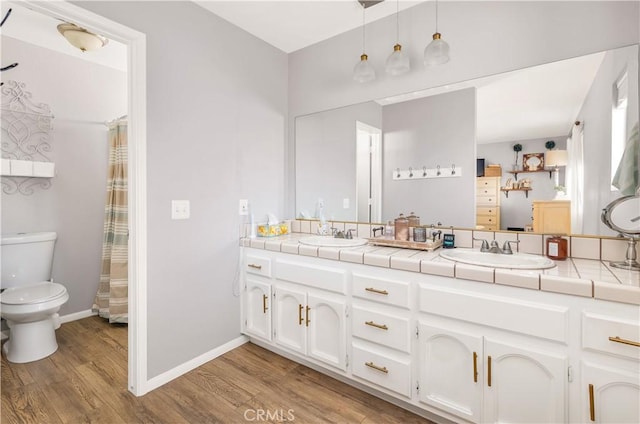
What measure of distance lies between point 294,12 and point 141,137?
131 cm

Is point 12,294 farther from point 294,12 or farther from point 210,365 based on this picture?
point 294,12

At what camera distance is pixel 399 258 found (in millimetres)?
1534

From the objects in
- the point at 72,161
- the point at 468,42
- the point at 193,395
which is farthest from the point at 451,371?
the point at 72,161

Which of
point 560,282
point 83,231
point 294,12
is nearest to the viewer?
point 560,282

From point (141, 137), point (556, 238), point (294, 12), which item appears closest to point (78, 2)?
point (141, 137)

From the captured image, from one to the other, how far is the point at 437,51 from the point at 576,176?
1011 millimetres

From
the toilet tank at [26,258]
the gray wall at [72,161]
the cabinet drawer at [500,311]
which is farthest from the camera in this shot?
the gray wall at [72,161]

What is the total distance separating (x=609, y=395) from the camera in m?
1.10

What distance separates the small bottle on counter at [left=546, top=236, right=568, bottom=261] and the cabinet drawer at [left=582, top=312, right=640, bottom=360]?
1.46ft

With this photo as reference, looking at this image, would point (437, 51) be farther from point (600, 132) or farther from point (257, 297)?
point (257, 297)

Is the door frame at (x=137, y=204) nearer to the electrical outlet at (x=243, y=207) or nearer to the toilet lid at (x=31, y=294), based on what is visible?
the electrical outlet at (x=243, y=207)

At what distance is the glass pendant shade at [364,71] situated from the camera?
6.77ft

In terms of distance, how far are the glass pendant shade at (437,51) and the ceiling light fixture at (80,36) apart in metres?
2.23

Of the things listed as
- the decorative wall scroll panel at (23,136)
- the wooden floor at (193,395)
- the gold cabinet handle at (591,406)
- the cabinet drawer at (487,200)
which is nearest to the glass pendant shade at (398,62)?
the cabinet drawer at (487,200)
